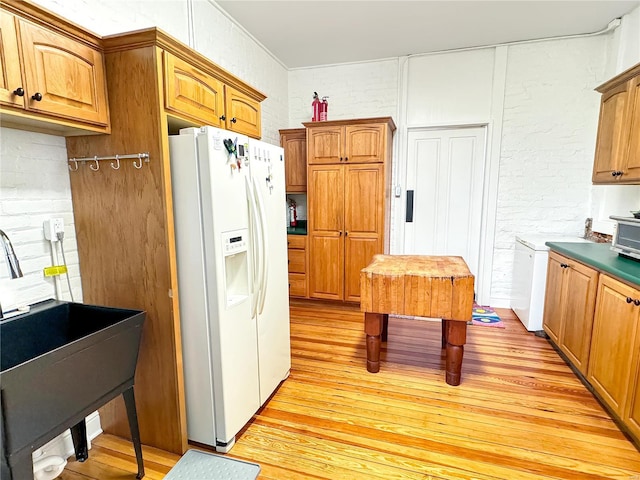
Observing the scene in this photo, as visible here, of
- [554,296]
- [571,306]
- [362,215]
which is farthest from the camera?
[362,215]

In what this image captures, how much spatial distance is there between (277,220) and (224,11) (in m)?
2.15

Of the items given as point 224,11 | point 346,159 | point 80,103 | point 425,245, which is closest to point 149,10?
point 224,11

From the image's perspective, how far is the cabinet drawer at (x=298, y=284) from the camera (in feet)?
14.0

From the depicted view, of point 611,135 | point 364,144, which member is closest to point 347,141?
point 364,144

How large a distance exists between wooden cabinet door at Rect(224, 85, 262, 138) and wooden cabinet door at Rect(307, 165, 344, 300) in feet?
4.84

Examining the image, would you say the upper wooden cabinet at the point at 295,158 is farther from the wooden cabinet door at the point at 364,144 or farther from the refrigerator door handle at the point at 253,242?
the refrigerator door handle at the point at 253,242

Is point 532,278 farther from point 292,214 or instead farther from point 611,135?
point 292,214

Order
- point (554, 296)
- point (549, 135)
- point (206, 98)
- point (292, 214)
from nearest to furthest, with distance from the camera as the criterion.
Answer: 1. point (206, 98)
2. point (554, 296)
3. point (549, 135)
4. point (292, 214)

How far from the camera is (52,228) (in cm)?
175

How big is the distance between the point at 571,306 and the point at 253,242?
2.50 meters

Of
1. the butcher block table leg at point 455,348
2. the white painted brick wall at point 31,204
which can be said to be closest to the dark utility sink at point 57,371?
the white painted brick wall at point 31,204

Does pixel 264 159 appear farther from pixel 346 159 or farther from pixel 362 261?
pixel 362 261

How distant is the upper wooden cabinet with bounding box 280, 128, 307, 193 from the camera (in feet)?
A: 14.0

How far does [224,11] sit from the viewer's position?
10.2ft
